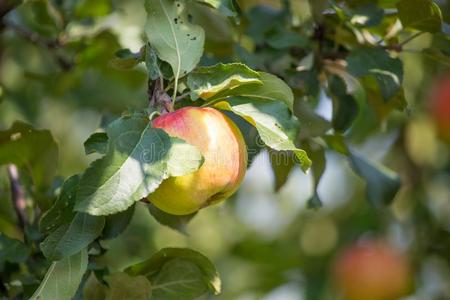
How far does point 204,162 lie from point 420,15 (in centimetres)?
52

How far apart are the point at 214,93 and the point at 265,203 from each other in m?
2.35

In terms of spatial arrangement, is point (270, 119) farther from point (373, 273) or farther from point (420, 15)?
point (373, 273)

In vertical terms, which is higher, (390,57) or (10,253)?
(390,57)

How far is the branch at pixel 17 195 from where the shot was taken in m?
1.62

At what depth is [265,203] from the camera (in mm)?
3537

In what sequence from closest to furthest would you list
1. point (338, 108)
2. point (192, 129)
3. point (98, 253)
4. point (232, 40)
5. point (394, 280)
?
point (192, 129) → point (98, 253) → point (338, 108) → point (232, 40) → point (394, 280)

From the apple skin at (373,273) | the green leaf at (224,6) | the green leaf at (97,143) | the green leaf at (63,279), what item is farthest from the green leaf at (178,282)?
the apple skin at (373,273)

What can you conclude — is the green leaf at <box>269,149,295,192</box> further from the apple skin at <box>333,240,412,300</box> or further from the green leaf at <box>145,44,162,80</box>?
the apple skin at <box>333,240,412,300</box>

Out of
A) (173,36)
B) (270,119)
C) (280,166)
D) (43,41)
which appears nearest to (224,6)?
(173,36)

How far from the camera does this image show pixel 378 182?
1.76 m

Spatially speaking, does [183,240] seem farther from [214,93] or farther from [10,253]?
[214,93]

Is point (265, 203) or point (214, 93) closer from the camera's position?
point (214, 93)

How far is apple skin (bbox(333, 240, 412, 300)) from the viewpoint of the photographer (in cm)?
283

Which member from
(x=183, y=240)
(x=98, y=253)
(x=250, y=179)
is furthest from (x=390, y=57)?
(x=250, y=179)
